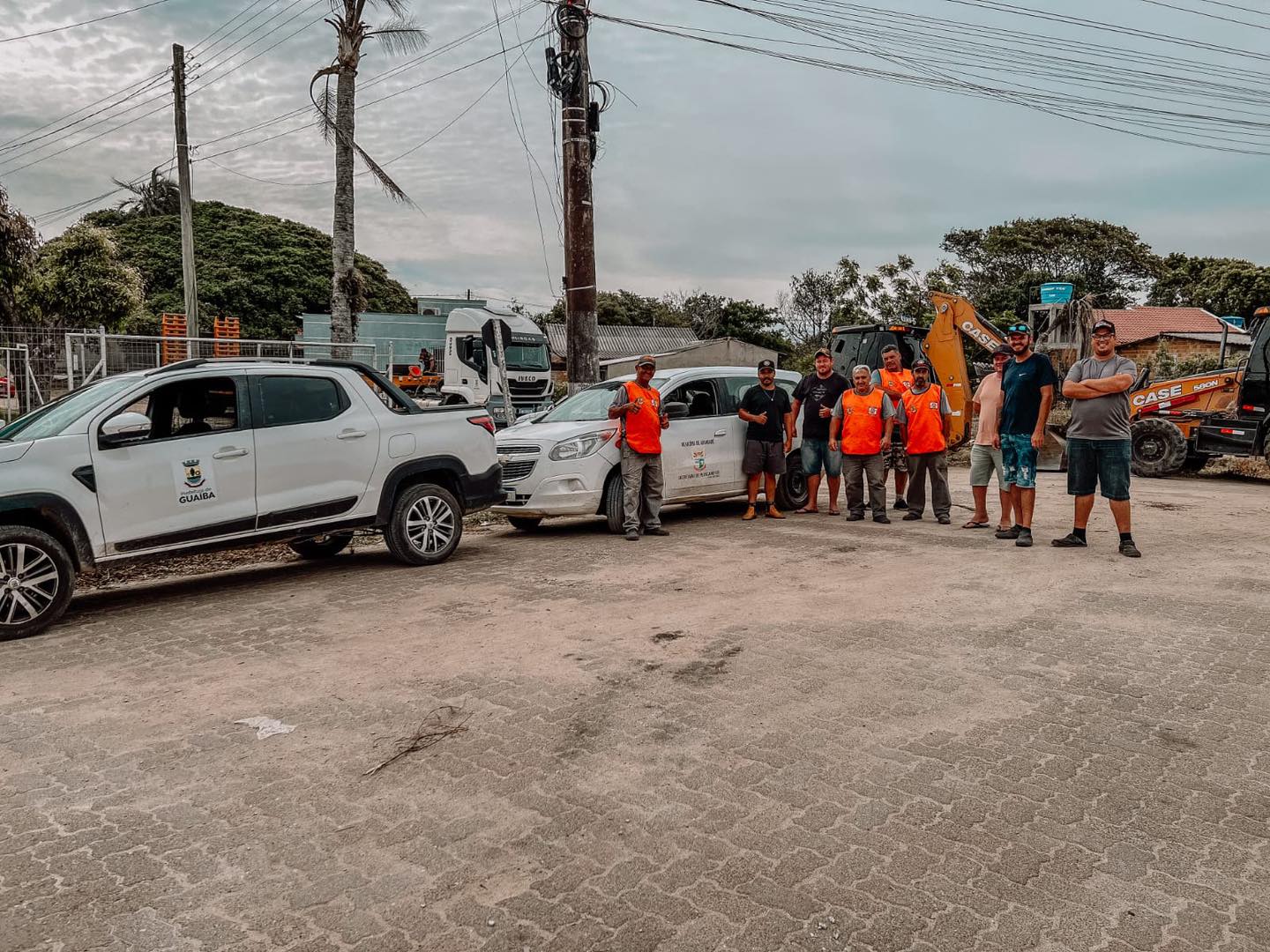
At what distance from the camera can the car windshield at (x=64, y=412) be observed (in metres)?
6.37

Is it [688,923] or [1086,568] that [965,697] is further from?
[1086,568]

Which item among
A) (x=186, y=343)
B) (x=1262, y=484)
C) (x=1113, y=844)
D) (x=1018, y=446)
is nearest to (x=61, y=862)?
(x=1113, y=844)

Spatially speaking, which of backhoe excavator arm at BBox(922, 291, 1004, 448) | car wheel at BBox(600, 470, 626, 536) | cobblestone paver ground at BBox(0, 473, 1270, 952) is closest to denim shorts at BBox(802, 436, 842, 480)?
car wheel at BBox(600, 470, 626, 536)

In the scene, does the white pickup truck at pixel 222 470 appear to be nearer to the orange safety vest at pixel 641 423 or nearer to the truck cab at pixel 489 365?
the orange safety vest at pixel 641 423

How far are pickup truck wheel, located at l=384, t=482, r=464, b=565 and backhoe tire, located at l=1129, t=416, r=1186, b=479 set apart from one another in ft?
39.6

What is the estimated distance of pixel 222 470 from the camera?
6.82 m

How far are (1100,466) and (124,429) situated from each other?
7.89 m

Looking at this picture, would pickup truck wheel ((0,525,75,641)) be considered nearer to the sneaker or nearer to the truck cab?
the sneaker

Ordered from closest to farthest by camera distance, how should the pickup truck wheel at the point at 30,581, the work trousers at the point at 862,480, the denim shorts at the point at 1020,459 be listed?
the pickup truck wheel at the point at 30,581 → the denim shorts at the point at 1020,459 → the work trousers at the point at 862,480

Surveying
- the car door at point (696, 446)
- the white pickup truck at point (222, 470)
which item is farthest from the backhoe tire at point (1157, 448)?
the white pickup truck at point (222, 470)

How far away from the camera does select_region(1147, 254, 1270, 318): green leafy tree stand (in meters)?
39.0

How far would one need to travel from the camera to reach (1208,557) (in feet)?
27.1

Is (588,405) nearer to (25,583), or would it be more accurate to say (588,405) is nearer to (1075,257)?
(25,583)

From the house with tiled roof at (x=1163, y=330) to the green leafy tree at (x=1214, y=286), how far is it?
1478 mm
